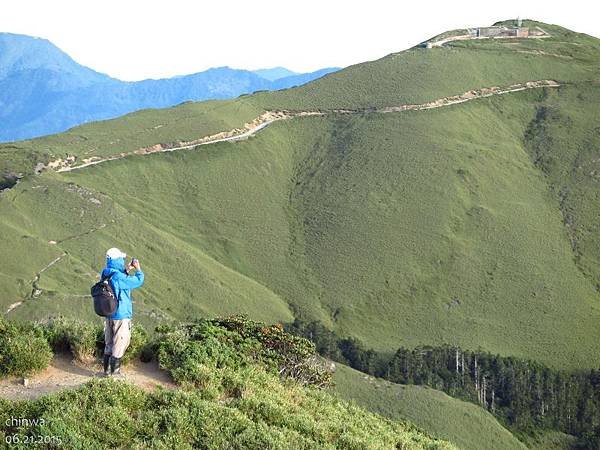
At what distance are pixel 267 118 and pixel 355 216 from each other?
3990 centimetres

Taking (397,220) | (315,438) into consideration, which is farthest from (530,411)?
(315,438)

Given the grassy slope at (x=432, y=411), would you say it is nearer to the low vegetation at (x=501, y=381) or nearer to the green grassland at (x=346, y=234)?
the low vegetation at (x=501, y=381)

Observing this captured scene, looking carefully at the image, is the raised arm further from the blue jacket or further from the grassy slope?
the grassy slope

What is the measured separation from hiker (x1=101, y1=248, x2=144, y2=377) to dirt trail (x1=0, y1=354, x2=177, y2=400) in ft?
1.84

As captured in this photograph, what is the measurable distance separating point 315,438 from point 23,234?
72.4 meters

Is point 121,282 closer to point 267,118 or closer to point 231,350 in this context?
point 231,350

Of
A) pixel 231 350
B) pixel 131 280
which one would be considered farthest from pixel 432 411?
pixel 131 280

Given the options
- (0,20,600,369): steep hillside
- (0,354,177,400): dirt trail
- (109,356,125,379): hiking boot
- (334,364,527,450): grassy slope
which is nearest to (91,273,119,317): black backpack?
(109,356,125,379): hiking boot

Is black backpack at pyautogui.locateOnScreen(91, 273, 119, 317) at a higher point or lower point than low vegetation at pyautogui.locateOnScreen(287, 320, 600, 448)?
higher

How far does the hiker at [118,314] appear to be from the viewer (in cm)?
1445

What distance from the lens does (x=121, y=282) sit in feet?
47.6

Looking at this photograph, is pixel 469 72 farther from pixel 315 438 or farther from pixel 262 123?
pixel 315 438

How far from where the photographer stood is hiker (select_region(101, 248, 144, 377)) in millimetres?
14453

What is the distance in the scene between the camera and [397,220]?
107m
